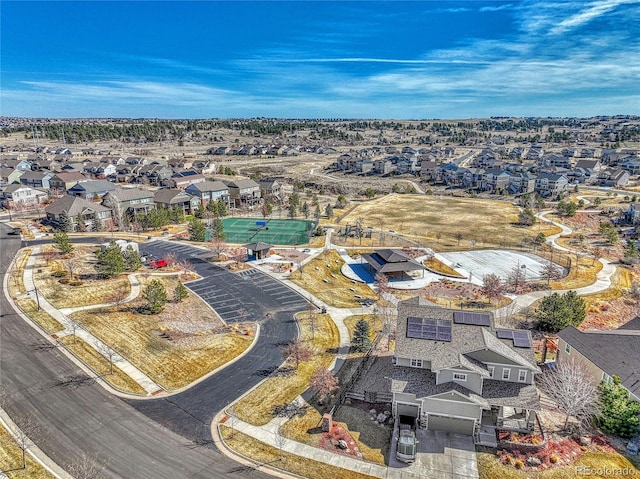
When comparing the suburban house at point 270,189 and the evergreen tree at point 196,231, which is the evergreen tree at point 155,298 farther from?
the suburban house at point 270,189

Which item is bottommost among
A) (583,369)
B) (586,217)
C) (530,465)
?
(530,465)

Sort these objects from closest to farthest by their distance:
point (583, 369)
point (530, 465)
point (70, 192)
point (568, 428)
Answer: point (530, 465) < point (568, 428) < point (583, 369) < point (70, 192)

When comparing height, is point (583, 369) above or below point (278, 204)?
below

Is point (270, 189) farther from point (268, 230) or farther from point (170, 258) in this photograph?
point (170, 258)

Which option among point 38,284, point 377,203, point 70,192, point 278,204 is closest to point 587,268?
point 377,203

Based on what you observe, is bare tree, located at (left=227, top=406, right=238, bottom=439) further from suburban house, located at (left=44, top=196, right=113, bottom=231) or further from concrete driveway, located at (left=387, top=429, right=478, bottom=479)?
suburban house, located at (left=44, top=196, right=113, bottom=231)

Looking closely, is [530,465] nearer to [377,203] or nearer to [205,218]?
[205,218]

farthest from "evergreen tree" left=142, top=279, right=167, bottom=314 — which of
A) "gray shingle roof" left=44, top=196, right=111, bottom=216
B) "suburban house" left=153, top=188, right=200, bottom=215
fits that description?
"suburban house" left=153, top=188, right=200, bottom=215
